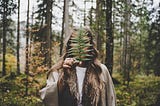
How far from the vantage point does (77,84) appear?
377 centimetres

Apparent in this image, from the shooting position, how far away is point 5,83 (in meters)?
18.6

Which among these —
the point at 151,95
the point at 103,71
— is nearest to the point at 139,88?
the point at 151,95

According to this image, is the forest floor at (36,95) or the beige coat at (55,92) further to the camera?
the forest floor at (36,95)

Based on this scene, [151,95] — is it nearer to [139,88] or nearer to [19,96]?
[139,88]

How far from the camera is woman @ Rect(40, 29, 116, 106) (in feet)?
12.1

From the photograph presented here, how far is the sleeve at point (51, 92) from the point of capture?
3729 mm

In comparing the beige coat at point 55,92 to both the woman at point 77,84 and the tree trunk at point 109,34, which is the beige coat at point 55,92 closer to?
the woman at point 77,84

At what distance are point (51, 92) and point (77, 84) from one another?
26 centimetres

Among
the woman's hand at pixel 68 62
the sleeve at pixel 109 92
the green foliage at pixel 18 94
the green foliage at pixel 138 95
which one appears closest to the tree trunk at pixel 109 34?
the green foliage at pixel 138 95

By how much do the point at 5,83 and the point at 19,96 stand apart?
8.89ft

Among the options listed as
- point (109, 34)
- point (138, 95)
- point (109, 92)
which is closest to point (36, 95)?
point (109, 34)

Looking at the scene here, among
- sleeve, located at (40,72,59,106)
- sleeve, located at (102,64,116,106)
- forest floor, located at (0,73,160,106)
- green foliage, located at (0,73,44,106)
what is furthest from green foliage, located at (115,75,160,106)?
sleeve, located at (40,72,59,106)

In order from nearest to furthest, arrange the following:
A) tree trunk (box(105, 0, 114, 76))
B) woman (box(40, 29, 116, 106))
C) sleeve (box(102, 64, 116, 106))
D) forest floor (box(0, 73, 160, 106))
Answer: woman (box(40, 29, 116, 106)) → sleeve (box(102, 64, 116, 106)) → forest floor (box(0, 73, 160, 106)) → tree trunk (box(105, 0, 114, 76))

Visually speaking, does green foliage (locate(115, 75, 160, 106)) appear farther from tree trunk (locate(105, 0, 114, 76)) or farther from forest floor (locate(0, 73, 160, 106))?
tree trunk (locate(105, 0, 114, 76))
